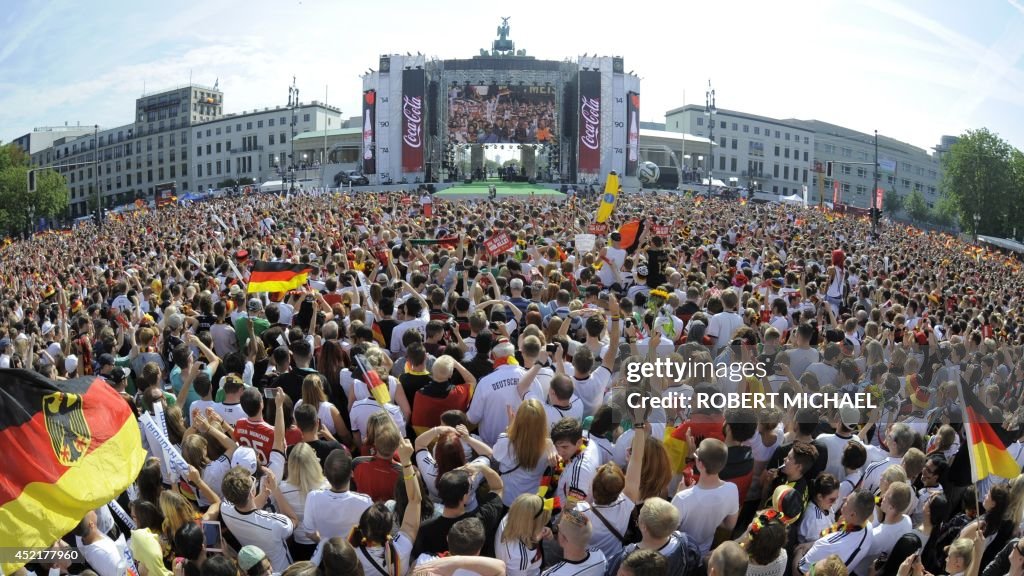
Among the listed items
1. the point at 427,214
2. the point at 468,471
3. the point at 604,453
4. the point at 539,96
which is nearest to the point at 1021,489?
the point at 604,453

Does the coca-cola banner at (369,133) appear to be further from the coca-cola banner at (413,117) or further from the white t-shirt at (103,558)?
the white t-shirt at (103,558)

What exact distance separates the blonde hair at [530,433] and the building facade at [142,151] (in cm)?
10494

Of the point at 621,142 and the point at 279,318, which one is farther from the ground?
the point at 621,142

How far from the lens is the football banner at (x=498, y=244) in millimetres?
12648

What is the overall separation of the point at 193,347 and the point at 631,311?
4630mm

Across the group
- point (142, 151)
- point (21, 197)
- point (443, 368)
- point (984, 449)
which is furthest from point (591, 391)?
point (142, 151)

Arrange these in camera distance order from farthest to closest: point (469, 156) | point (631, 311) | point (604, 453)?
point (469, 156), point (631, 311), point (604, 453)

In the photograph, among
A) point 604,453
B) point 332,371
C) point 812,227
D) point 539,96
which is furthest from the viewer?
point 539,96

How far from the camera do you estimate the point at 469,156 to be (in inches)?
3108

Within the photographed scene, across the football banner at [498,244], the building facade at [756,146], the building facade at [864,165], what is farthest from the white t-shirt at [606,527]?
the building facade at [864,165]

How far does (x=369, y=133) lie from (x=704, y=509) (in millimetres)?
59945

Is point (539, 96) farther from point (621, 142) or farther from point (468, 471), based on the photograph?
point (468, 471)

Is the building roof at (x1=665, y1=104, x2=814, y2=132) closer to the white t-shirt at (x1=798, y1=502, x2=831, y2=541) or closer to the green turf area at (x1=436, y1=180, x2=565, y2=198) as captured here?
the green turf area at (x1=436, y1=180, x2=565, y2=198)

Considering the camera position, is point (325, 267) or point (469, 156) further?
point (469, 156)
